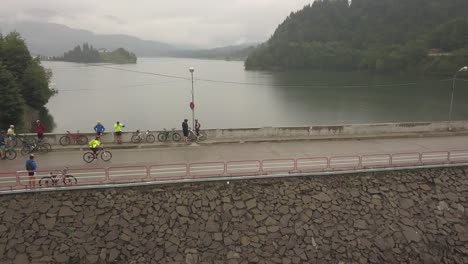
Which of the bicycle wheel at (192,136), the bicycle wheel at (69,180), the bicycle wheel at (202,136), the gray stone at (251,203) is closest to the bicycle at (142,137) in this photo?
the bicycle wheel at (192,136)

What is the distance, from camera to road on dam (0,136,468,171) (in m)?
16.2

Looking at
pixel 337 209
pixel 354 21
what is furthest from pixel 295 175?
pixel 354 21

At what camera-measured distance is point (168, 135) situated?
19.6 metres

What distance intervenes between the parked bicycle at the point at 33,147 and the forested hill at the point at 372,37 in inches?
3665

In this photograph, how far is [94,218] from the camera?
42.1 ft

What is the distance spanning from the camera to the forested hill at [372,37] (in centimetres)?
9769

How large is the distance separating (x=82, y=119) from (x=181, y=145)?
1268 inches

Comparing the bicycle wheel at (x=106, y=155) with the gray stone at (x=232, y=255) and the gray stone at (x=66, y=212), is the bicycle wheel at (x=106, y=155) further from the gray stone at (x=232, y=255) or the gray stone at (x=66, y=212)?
the gray stone at (x=232, y=255)

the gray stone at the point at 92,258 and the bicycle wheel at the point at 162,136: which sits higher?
the bicycle wheel at the point at 162,136

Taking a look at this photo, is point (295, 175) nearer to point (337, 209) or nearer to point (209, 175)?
point (337, 209)

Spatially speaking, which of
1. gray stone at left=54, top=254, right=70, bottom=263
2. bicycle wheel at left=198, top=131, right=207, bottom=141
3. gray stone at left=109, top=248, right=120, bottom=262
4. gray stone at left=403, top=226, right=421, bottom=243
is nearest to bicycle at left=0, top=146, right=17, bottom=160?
gray stone at left=54, top=254, right=70, bottom=263

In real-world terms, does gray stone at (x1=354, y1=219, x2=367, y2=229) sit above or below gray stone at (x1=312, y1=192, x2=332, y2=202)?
below

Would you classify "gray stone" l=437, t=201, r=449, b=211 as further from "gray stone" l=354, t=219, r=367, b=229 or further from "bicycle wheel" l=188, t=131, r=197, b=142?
"bicycle wheel" l=188, t=131, r=197, b=142

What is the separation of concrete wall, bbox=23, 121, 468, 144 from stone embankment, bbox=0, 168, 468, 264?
19.5ft
